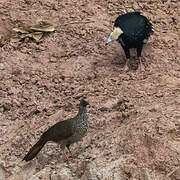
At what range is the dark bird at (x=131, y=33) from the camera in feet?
19.0

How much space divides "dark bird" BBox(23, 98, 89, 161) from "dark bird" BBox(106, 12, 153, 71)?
152cm

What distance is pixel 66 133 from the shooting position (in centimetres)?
458

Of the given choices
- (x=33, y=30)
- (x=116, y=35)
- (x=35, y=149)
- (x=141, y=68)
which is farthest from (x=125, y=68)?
(x=35, y=149)

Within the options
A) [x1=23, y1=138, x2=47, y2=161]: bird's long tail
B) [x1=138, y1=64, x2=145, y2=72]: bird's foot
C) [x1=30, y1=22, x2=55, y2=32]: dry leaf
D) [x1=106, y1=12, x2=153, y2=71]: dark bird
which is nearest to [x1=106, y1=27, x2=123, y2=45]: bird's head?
[x1=106, y1=12, x2=153, y2=71]: dark bird

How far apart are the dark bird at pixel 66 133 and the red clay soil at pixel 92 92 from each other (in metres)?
0.20

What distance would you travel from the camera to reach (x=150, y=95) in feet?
17.0

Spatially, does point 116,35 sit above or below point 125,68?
above

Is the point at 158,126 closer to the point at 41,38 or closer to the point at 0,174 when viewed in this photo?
the point at 0,174

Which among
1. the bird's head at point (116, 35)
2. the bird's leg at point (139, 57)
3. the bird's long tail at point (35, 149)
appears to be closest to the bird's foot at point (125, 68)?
the bird's leg at point (139, 57)

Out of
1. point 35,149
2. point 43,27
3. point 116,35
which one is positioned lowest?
point 35,149

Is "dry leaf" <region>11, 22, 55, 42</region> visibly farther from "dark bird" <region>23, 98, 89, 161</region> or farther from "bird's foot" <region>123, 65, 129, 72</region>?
"dark bird" <region>23, 98, 89, 161</region>

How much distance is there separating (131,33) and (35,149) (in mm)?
2234

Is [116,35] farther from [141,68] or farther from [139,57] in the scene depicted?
[141,68]

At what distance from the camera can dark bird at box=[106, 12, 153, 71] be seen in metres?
5.78
